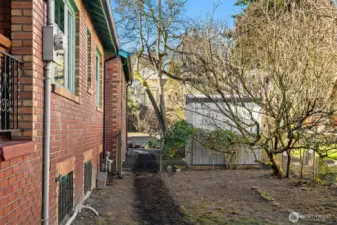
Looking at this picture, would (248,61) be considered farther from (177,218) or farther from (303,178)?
(177,218)

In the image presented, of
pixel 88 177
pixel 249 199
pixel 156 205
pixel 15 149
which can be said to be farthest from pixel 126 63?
pixel 15 149

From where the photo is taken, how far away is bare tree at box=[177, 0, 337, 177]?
27.1 ft

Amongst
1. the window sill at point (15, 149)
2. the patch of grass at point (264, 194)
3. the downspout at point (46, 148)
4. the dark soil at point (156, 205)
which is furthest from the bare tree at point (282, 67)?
the window sill at point (15, 149)

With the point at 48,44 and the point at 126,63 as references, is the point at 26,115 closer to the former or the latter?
the point at 48,44

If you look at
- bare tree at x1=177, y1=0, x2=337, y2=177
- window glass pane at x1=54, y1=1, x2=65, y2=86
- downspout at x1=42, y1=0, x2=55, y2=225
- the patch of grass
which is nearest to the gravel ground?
the patch of grass

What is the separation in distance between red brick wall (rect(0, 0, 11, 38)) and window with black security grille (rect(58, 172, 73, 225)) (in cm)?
244

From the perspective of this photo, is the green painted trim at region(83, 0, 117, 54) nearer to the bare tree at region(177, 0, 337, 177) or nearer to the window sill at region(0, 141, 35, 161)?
the bare tree at region(177, 0, 337, 177)

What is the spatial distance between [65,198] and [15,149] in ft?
9.63

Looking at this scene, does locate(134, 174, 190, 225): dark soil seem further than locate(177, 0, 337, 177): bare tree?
No

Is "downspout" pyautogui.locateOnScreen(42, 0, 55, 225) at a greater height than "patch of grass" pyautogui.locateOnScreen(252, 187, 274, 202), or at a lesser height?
greater

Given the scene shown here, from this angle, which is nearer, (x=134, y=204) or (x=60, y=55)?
(x=60, y=55)

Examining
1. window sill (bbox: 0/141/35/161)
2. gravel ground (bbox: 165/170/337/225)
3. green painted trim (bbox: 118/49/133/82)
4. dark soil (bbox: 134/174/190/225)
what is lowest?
dark soil (bbox: 134/174/190/225)

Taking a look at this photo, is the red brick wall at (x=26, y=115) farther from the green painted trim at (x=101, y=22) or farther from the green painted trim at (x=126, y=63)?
the green painted trim at (x=126, y=63)

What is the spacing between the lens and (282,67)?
876 centimetres
